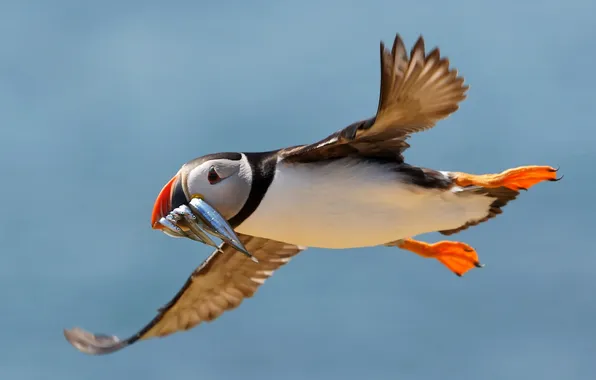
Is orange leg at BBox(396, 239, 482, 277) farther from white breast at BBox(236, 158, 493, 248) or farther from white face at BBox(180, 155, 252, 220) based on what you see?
white face at BBox(180, 155, 252, 220)

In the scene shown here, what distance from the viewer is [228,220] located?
9.91 m

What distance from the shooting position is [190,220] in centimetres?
962

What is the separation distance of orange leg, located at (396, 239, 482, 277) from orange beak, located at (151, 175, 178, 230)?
2.82 m

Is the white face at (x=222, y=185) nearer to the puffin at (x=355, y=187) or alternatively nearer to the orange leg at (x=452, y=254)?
the puffin at (x=355, y=187)

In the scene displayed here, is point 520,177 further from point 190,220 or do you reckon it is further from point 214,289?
point 214,289

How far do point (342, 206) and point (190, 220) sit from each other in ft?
4.21

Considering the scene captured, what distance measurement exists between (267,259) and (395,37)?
13.4 ft

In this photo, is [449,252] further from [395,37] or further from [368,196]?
[395,37]

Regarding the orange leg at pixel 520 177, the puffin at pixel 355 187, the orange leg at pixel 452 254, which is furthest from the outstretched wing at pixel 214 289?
the orange leg at pixel 520 177

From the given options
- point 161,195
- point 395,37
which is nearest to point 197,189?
point 161,195

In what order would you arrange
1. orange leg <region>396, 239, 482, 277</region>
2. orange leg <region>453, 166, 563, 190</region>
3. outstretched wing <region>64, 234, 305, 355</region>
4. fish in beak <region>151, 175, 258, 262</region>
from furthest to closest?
outstretched wing <region>64, 234, 305, 355</region>, orange leg <region>396, 239, 482, 277</region>, orange leg <region>453, 166, 563, 190</region>, fish in beak <region>151, 175, 258, 262</region>

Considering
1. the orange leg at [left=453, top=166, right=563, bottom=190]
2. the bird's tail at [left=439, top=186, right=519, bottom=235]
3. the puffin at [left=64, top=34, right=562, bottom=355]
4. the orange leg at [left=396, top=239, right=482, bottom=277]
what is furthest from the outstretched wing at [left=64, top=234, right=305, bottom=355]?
the orange leg at [left=453, top=166, right=563, bottom=190]

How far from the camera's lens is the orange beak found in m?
9.91

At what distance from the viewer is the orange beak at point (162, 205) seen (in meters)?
9.91
